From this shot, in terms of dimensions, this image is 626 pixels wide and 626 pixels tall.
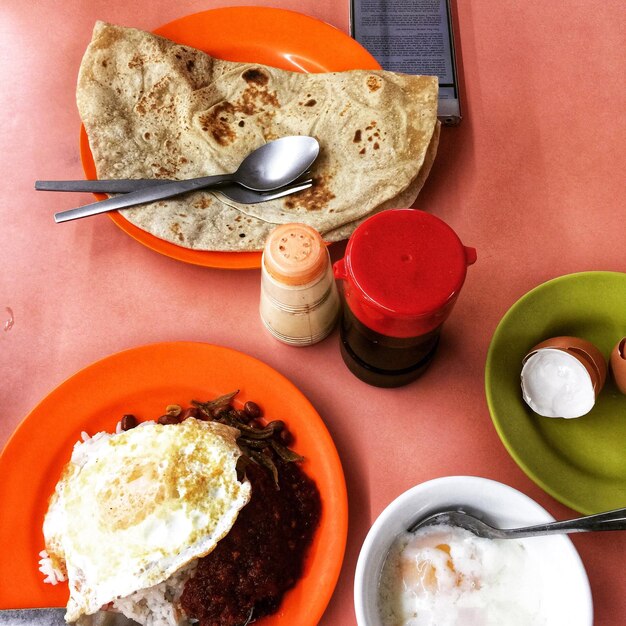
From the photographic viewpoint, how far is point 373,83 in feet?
4.69

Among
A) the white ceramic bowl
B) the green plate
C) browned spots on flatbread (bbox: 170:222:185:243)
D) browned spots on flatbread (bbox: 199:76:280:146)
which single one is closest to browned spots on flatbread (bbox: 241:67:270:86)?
browned spots on flatbread (bbox: 199:76:280:146)

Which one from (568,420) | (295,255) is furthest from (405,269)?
(568,420)

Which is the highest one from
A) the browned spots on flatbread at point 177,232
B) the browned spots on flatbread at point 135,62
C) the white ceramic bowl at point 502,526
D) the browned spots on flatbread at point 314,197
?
the browned spots on flatbread at point 135,62

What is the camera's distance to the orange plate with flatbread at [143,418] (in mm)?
1095

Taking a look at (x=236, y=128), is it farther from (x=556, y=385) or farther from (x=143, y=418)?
(x=556, y=385)

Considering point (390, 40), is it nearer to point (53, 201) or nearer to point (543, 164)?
point (543, 164)

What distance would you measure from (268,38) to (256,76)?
15 cm

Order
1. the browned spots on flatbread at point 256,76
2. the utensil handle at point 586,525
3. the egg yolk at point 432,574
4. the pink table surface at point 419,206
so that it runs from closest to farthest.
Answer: the utensil handle at point 586,525 < the egg yolk at point 432,574 < the pink table surface at point 419,206 < the browned spots on flatbread at point 256,76

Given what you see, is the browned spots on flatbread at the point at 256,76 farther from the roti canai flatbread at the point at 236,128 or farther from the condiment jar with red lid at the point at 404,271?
the condiment jar with red lid at the point at 404,271

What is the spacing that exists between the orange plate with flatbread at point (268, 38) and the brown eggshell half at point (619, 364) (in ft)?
3.11

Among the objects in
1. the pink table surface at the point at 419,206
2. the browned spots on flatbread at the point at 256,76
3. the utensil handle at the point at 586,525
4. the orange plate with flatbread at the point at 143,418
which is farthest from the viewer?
the browned spots on flatbread at the point at 256,76

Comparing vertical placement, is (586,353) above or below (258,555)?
above

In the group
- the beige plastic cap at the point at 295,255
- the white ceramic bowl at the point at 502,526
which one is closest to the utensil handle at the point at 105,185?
the beige plastic cap at the point at 295,255

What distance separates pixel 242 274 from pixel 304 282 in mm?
389
